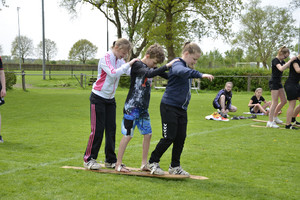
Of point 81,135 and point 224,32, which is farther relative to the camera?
point 224,32

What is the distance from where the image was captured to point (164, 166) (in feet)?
18.0

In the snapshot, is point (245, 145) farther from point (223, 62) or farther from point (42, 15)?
point (223, 62)

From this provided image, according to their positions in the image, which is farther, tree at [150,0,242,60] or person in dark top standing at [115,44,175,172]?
tree at [150,0,242,60]

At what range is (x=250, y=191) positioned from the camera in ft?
13.8

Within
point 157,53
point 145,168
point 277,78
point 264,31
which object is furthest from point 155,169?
point 264,31

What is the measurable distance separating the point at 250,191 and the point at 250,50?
57665mm

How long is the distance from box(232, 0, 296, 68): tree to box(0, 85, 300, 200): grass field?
5018cm

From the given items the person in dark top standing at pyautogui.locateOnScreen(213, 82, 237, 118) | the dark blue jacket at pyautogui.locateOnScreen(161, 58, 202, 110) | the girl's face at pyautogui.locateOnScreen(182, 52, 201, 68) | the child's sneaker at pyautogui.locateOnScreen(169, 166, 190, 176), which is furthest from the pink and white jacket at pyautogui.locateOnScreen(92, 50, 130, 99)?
the person in dark top standing at pyautogui.locateOnScreen(213, 82, 237, 118)

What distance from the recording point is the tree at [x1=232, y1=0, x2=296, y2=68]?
54.5 m

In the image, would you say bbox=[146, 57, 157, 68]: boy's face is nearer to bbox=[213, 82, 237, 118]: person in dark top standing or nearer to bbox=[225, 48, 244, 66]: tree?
bbox=[213, 82, 237, 118]: person in dark top standing

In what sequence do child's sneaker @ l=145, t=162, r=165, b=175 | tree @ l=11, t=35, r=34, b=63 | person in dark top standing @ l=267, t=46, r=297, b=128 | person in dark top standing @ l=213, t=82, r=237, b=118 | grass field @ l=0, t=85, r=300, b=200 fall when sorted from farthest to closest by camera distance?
1. tree @ l=11, t=35, r=34, b=63
2. person in dark top standing @ l=213, t=82, r=237, b=118
3. person in dark top standing @ l=267, t=46, r=297, b=128
4. child's sneaker @ l=145, t=162, r=165, b=175
5. grass field @ l=0, t=85, r=300, b=200

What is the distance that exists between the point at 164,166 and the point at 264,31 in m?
55.5

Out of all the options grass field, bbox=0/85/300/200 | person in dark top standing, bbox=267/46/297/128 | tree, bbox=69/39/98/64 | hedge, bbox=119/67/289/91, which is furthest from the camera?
tree, bbox=69/39/98/64

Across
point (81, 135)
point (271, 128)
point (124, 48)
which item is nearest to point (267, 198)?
point (124, 48)
